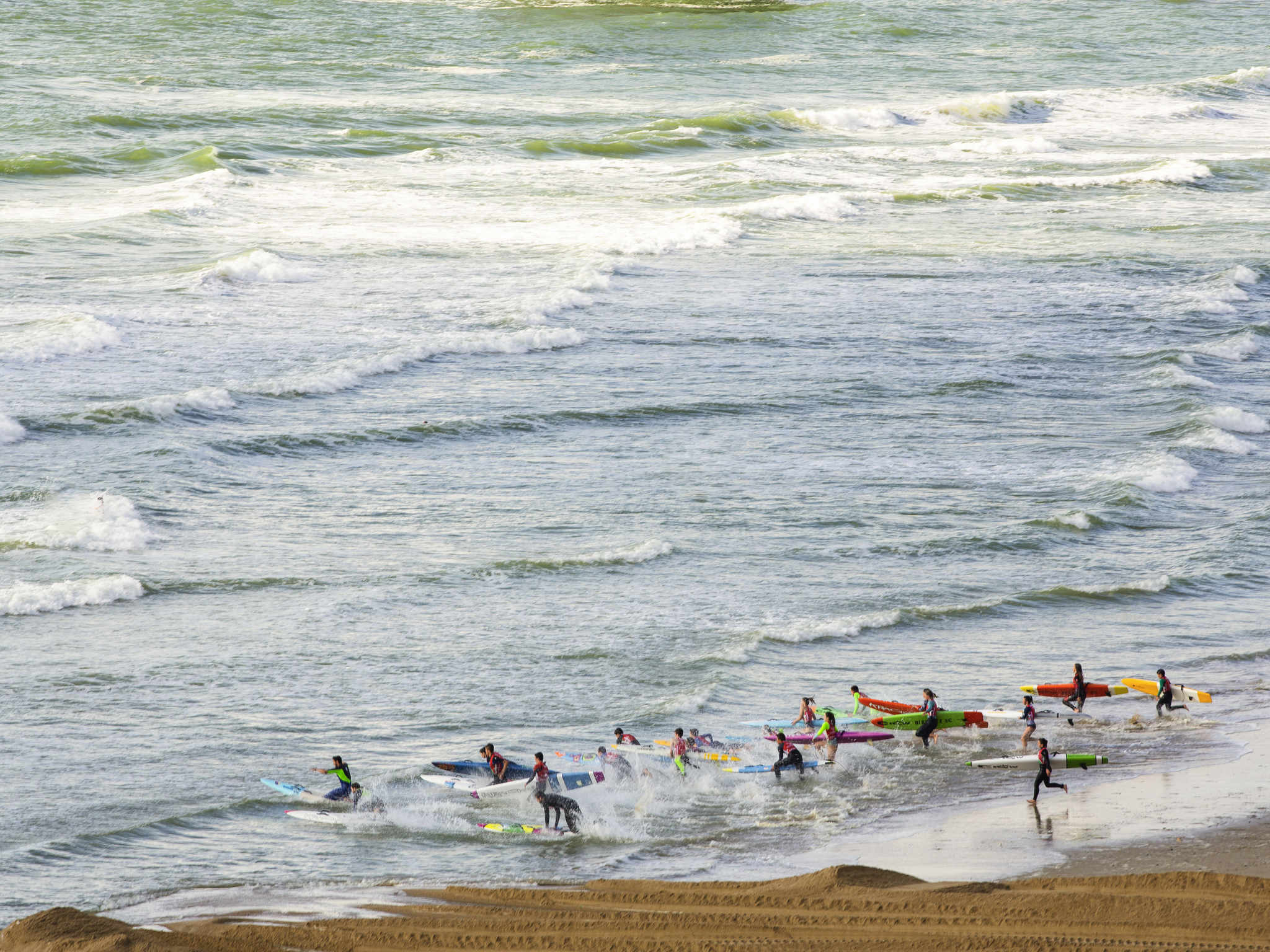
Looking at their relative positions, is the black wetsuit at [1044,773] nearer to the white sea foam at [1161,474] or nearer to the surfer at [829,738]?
the surfer at [829,738]

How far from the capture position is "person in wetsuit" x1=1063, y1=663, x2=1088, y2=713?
19344 mm

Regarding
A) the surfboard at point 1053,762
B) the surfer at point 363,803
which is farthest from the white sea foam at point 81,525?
the surfboard at point 1053,762

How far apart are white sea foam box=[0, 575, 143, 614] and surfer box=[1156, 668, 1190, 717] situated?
14.4m

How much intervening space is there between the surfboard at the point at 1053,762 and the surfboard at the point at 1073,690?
1.63 m

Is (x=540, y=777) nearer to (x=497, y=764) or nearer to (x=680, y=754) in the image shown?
(x=497, y=764)

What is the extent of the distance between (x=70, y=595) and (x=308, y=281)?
1871 centimetres

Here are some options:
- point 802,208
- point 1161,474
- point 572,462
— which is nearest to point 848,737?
point 572,462

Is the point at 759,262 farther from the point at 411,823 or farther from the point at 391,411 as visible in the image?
the point at 411,823

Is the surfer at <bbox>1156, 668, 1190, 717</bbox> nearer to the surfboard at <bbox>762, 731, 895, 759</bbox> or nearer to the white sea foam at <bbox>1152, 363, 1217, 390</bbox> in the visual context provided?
the surfboard at <bbox>762, 731, 895, 759</bbox>

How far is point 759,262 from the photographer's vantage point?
1676 inches

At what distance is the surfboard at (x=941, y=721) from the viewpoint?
18500 millimetres

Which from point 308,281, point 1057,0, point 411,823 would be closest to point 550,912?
point 411,823

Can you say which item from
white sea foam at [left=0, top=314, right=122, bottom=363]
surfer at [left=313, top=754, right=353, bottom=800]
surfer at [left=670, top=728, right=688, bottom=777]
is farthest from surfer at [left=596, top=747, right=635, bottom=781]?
white sea foam at [left=0, top=314, right=122, bottom=363]

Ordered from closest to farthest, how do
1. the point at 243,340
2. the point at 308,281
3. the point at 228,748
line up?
the point at 228,748
the point at 243,340
the point at 308,281
